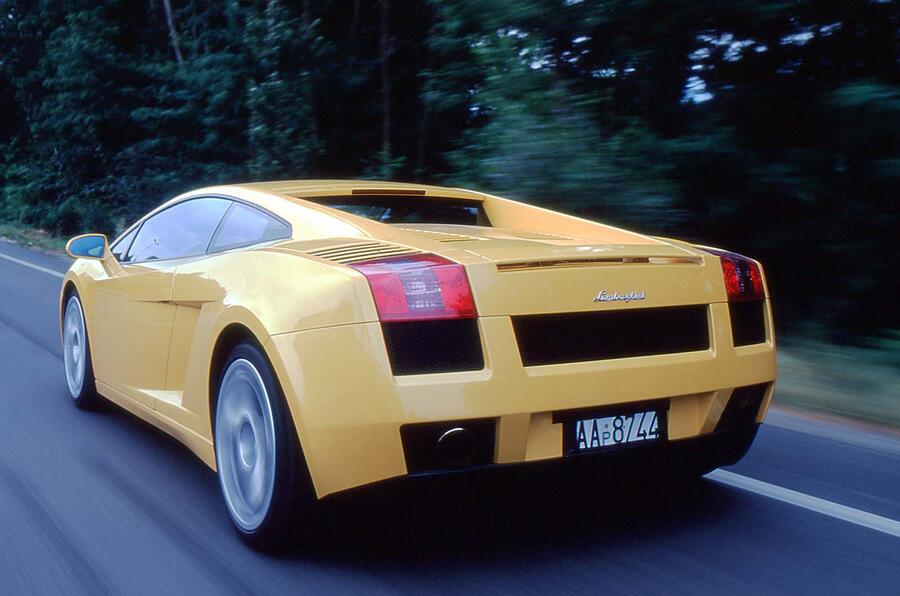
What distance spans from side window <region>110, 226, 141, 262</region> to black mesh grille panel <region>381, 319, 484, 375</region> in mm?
2980

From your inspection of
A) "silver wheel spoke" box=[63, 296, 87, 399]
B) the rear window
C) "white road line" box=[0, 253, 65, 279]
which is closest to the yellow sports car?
the rear window

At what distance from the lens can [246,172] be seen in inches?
782

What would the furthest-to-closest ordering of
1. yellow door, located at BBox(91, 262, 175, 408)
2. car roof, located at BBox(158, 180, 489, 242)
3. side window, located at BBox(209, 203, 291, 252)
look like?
yellow door, located at BBox(91, 262, 175, 408), side window, located at BBox(209, 203, 291, 252), car roof, located at BBox(158, 180, 489, 242)

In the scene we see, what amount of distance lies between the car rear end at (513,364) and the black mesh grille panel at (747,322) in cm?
8

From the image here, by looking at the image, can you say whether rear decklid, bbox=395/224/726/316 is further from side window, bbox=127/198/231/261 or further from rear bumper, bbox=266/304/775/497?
side window, bbox=127/198/231/261

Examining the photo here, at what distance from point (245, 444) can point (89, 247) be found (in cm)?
246

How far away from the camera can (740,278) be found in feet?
12.5

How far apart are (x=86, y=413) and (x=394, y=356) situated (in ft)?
11.0

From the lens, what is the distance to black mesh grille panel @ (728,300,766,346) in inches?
146

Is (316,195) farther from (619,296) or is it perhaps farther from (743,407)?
(743,407)

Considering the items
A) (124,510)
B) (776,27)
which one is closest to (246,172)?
(776,27)

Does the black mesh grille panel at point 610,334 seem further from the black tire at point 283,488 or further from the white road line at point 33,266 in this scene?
the white road line at point 33,266

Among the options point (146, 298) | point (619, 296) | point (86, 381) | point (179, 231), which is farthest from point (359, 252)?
point (86, 381)

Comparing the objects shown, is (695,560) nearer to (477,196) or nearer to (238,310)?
(238,310)
